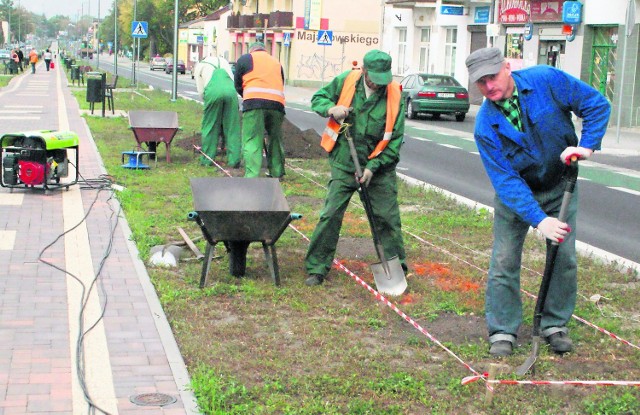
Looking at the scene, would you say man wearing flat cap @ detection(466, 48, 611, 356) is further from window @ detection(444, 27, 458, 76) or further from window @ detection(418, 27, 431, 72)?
window @ detection(418, 27, 431, 72)

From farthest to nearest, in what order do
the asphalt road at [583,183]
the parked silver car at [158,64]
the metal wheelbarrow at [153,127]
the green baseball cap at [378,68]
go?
the parked silver car at [158,64] → the metal wheelbarrow at [153,127] → the asphalt road at [583,183] → the green baseball cap at [378,68]

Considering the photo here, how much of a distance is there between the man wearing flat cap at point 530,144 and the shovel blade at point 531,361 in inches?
12.3

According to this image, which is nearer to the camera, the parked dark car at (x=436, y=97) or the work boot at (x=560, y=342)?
the work boot at (x=560, y=342)

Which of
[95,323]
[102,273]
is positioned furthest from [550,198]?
[102,273]

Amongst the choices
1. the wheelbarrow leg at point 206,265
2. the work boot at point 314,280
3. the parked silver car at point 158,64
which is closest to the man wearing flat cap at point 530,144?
the work boot at point 314,280

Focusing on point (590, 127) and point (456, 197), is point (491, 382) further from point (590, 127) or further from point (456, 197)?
point (456, 197)

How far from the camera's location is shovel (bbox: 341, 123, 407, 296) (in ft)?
24.6

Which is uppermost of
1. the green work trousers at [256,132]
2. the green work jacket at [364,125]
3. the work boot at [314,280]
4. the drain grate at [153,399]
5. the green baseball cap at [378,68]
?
the green baseball cap at [378,68]

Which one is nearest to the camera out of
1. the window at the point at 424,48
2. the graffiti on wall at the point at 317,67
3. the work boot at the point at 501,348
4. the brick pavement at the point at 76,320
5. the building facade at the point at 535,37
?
the brick pavement at the point at 76,320

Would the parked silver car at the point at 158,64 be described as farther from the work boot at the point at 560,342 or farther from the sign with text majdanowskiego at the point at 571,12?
the work boot at the point at 560,342

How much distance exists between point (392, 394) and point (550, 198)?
60.6 inches

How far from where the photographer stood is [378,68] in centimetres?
733

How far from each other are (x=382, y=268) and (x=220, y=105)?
23.8 feet

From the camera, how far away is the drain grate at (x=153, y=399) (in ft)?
16.7
